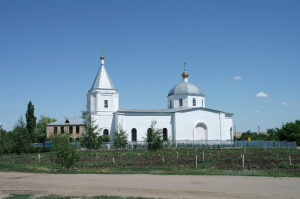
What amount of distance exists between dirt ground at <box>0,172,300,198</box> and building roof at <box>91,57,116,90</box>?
3062 cm

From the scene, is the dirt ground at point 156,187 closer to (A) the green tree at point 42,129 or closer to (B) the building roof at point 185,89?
(B) the building roof at point 185,89

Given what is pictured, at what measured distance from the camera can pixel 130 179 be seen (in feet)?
47.9

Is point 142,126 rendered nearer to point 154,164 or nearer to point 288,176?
point 154,164

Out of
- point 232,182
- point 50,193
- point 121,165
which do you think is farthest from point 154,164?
point 50,193

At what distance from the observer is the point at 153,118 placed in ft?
152

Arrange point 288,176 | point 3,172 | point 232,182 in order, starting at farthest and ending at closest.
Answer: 1. point 3,172
2. point 288,176
3. point 232,182

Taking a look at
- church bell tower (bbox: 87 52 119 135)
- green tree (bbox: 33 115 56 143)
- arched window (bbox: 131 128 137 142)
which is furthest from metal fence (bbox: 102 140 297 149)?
green tree (bbox: 33 115 56 143)

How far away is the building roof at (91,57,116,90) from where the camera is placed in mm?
45406

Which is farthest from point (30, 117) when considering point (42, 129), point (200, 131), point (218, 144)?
point (218, 144)

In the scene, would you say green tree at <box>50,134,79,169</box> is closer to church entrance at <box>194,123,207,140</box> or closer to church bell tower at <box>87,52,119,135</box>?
church bell tower at <box>87,52,119,135</box>

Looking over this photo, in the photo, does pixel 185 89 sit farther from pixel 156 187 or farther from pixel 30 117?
pixel 156 187

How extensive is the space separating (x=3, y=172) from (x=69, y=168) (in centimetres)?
368

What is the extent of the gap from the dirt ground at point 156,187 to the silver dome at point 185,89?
36.8 metres

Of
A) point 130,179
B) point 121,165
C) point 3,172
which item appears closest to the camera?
point 130,179
